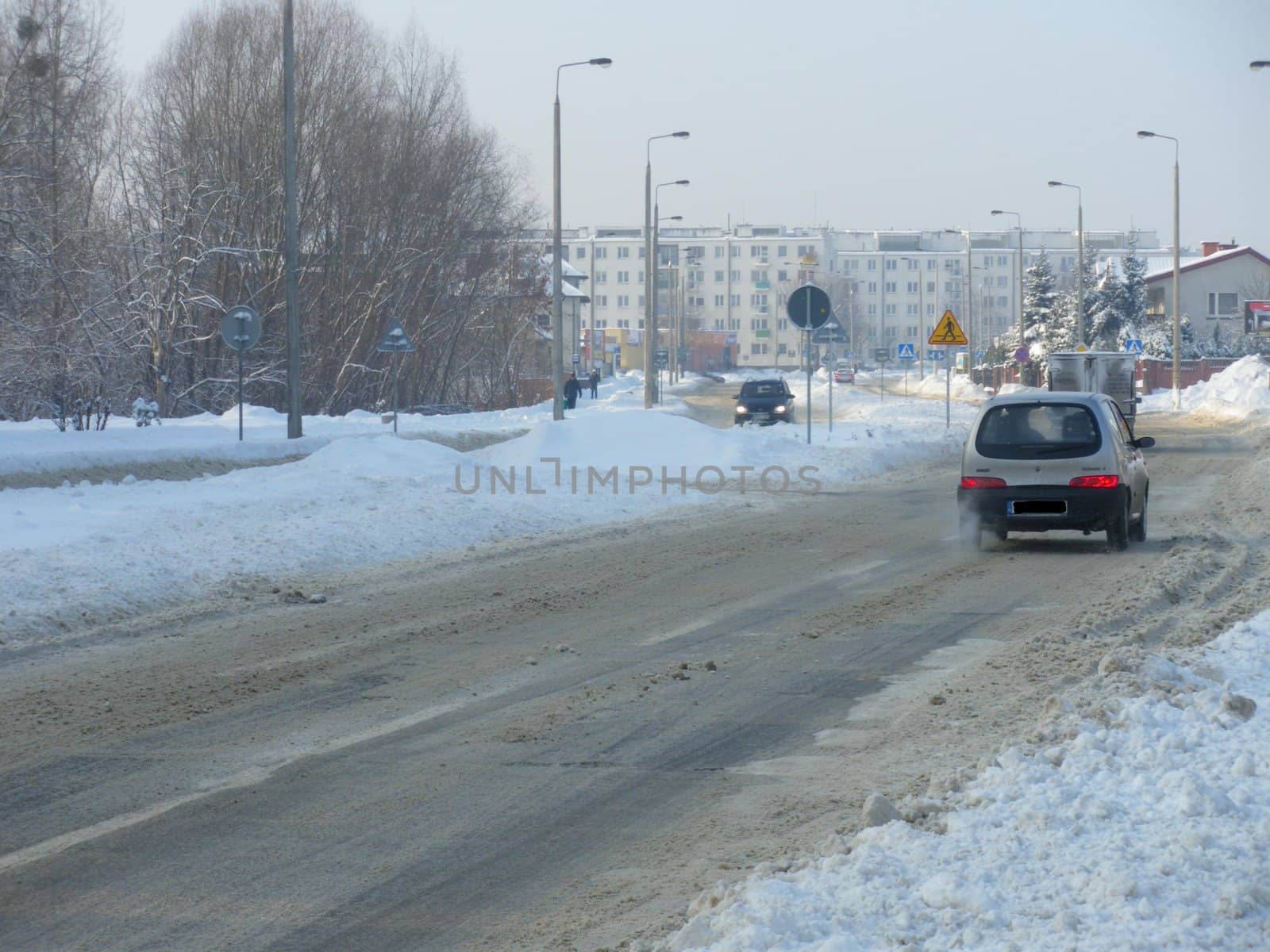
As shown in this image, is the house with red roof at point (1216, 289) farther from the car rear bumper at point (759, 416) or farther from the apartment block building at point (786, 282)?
the apartment block building at point (786, 282)

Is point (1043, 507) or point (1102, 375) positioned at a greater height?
point (1102, 375)

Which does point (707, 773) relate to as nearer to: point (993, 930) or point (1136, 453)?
point (993, 930)

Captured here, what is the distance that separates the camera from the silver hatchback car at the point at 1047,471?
14.5m

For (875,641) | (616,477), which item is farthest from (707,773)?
(616,477)

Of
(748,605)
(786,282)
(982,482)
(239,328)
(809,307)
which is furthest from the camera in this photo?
(786,282)

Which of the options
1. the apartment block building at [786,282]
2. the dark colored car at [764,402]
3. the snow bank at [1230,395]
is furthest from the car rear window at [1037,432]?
the apartment block building at [786,282]

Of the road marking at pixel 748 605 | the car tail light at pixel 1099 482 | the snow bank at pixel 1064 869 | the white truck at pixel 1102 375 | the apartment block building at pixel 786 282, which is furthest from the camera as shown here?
the apartment block building at pixel 786 282

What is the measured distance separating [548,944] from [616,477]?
1917 cm

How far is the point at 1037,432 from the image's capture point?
14.9m

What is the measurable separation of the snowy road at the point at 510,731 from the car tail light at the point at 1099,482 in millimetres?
720

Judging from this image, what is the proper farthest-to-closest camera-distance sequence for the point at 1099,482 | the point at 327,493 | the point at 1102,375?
the point at 1102,375
the point at 327,493
the point at 1099,482

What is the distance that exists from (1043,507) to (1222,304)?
3448 inches

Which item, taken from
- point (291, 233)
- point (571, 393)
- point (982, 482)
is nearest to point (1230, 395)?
point (571, 393)

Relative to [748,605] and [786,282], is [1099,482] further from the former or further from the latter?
[786,282]
